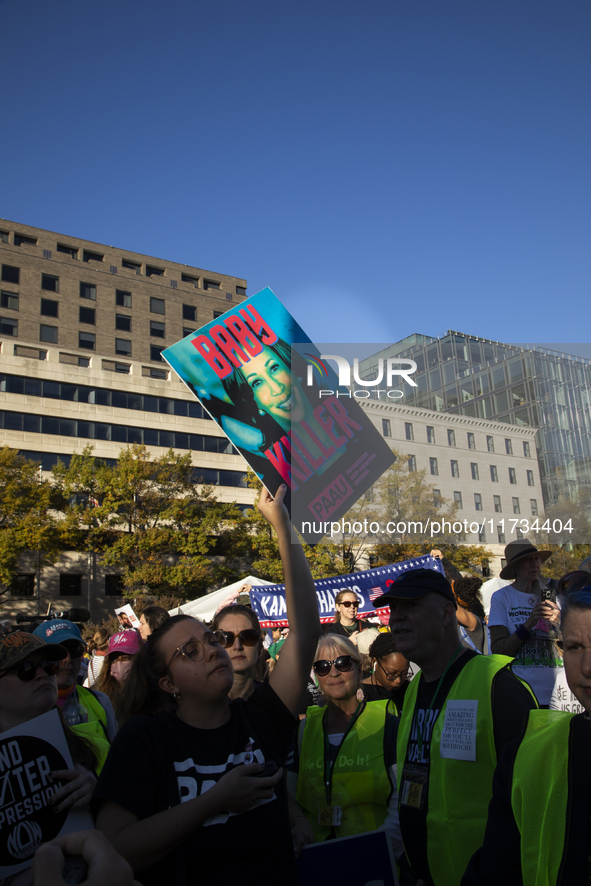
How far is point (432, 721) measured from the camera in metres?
2.57

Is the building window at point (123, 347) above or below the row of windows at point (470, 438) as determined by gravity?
above

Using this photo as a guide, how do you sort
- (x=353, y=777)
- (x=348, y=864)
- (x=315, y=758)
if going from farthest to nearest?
(x=315, y=758) → (x=353, y=777) → (x=348, y=864)

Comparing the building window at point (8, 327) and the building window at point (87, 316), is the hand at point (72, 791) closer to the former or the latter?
the building window at point (8, 327)

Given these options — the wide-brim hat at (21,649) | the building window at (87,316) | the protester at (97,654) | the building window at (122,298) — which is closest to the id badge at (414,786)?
the wide-brim hat at (21,649)

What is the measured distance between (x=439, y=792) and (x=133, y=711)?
120 centimetres

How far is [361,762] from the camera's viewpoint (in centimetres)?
320

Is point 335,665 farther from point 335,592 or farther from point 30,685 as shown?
point 335,592

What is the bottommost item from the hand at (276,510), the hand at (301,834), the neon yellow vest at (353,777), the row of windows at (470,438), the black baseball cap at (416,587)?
the hand at (301,834)

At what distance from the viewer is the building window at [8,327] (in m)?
47.3

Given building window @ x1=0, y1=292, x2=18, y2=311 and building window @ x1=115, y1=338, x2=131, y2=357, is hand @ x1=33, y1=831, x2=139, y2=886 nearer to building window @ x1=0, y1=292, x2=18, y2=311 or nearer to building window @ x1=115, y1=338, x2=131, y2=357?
building window @ x1=0, y1=292, x2=18, y2=311

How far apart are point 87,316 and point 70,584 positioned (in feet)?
71.1

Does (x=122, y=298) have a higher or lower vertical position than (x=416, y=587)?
higher

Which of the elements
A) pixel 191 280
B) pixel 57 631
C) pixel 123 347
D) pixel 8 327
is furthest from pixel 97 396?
pixel 57 631

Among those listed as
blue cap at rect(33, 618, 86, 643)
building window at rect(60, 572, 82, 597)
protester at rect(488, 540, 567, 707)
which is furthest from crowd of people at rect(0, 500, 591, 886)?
building window at rect(60, 572, 82, 597)
